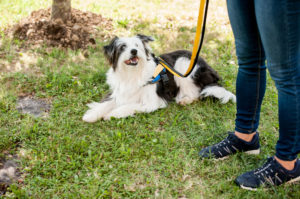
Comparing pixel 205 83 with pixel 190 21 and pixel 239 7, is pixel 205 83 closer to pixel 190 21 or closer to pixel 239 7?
pixel 239 7

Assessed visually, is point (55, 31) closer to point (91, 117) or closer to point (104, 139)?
point (91, 117)

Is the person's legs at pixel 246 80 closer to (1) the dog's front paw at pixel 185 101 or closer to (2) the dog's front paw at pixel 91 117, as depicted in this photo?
(1) the dog's front paw at pixel 185 101

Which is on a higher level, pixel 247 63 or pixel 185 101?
pixel 247 63

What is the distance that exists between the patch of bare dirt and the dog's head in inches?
63.3

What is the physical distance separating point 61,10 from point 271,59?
4.22 metres

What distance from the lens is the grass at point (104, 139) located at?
2.28m

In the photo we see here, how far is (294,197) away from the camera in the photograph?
2.11 meters

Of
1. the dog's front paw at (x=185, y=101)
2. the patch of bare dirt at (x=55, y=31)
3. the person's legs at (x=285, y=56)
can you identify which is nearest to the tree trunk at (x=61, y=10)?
the patch of bare dirt at (x=55, y=31)

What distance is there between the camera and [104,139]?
290cm

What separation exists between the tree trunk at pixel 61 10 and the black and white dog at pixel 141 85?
2.00 metres

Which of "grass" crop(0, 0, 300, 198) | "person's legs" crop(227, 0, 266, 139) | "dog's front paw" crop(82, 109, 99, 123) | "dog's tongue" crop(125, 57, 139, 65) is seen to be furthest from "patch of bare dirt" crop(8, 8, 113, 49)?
"person's legs" crop(227, 0, 266, 139)

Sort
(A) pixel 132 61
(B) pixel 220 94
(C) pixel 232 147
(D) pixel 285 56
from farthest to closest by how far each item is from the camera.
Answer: (B) pixel 220 94 → (A) pixel 132 61 → (C) pixel 232 147 → (D) pixel 285 56

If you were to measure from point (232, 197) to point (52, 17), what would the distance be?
442 cm

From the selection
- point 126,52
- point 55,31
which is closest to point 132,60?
point 126,52
